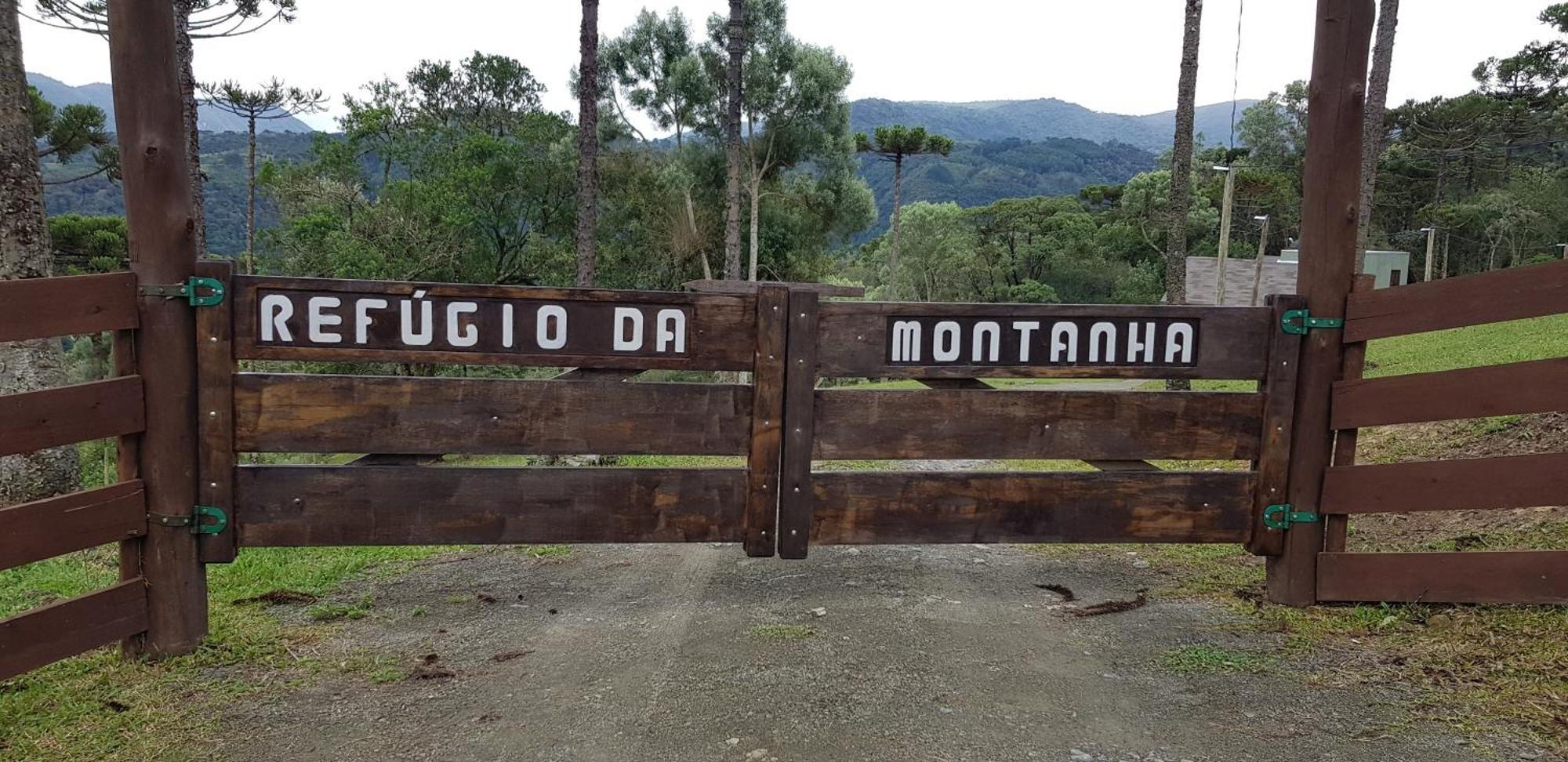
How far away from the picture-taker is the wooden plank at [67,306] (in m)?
3.63

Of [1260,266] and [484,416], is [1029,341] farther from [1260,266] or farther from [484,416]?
[1260,266]

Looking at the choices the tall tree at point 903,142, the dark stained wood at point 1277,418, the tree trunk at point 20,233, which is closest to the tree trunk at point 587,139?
the tree trunk at point 20,233

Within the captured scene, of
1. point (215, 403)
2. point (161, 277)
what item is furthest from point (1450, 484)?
point (161, 277)

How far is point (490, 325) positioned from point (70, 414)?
167 cm

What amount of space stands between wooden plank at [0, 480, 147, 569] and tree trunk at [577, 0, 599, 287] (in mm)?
13937

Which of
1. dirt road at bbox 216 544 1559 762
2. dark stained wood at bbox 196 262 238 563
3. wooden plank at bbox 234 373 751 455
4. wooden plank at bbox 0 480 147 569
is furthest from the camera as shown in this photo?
wooden plank at bbox 234 373 751 455

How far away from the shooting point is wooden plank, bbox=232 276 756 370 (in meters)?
4.27

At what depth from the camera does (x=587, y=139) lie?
19125 millimetres

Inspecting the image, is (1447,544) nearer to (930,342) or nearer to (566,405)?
(930,342)

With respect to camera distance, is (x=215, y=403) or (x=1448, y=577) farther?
(x=1448, y=577)

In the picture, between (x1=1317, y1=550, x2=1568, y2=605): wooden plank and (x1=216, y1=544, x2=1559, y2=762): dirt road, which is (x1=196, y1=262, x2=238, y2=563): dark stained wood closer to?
(x1=216, y1=544, x2=1559, y2=762): dirt road

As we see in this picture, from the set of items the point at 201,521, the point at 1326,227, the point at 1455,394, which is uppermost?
the point at 1326,227

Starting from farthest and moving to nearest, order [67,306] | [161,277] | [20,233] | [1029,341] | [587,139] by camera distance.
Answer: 1. [587,139]
2. [20,233]
3. [1029,341]
4. [161,277]
5. [67,306]

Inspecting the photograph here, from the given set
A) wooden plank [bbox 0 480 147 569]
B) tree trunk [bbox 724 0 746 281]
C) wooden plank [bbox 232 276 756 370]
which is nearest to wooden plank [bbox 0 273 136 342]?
wooden plank [bbox 232 276 756 370]
